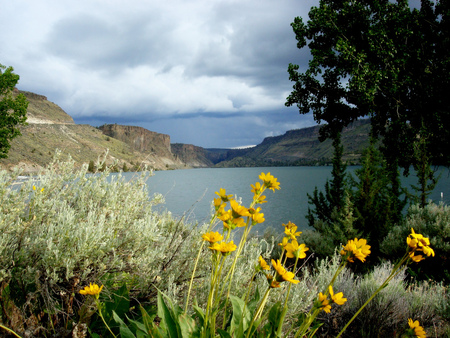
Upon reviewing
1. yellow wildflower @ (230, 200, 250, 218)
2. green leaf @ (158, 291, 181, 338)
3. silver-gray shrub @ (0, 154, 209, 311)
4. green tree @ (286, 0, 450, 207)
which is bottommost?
green leaf @ (158, 291, 181, 338)

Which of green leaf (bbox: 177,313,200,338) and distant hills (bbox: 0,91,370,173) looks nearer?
green leaf (bbox: 177,313,200,338)

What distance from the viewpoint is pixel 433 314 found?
3174 mm

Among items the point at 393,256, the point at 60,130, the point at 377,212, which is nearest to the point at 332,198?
the point at 377,212

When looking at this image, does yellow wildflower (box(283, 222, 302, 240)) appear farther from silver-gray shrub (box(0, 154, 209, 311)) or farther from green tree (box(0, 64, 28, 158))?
green tree (box(0, 64, 28, 158))

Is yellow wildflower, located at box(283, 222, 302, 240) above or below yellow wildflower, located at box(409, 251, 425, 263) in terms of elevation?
above

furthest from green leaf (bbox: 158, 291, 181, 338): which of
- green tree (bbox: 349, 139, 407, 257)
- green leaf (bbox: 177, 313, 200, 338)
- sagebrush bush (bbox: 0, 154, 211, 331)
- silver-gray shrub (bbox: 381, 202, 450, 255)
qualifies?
green tree (bbox: 349, 139, 407, 257)

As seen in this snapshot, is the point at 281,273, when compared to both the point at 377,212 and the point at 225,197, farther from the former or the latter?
the point at 377,212

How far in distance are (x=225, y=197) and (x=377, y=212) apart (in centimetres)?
714

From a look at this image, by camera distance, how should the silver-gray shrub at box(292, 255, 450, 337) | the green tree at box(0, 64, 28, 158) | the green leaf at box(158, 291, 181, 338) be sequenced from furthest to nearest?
the green tree at box(0, 64, 28, 158) < the silver-gray shrub at box(292, 255, 450, 337) < the green leaf at box(158, 291, 181, 338)

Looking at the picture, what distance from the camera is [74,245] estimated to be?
2219 mm

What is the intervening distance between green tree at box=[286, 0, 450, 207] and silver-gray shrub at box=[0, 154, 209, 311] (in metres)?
9.92

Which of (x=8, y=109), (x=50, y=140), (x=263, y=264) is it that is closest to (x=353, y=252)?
(x=263, y=264)

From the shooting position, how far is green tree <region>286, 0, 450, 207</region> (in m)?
10.7

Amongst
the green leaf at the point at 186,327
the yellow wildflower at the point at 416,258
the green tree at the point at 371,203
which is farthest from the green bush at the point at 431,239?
the green leaf at the point at 186,327
